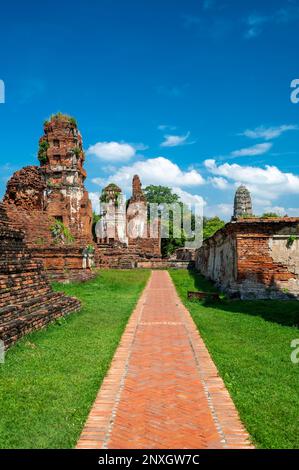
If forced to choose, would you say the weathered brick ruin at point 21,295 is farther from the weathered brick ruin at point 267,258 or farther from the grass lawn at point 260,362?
the weathered brick ruin at point 267,258

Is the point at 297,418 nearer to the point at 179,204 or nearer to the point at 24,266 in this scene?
the point at 24,266

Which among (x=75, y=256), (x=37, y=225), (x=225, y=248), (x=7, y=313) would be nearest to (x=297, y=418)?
(x=7, y=313)

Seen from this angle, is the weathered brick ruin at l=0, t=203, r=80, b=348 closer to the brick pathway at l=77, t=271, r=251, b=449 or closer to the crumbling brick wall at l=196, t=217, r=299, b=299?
the brick pathway at l=77, t=271, r=251, b=449

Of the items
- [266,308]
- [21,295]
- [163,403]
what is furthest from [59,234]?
[163,403]

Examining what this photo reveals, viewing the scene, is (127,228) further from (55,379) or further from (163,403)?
(163,403)

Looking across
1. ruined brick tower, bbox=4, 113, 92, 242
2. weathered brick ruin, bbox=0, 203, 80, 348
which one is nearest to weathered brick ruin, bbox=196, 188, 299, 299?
weathered brick ruin, bbox=0, 203, 80, 348

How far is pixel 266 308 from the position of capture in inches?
406

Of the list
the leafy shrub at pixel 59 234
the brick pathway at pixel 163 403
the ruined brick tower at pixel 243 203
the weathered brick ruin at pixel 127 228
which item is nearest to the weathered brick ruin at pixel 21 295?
the brick pathway at pixel 163 403

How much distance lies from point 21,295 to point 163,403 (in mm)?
4877

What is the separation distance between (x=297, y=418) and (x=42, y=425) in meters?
2.38

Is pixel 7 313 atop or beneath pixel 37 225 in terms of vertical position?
beneath

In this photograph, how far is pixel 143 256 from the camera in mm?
36656

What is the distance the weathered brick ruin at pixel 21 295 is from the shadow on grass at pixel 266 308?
3.88 m

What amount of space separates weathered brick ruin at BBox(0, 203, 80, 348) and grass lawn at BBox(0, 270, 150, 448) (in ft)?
0.78
